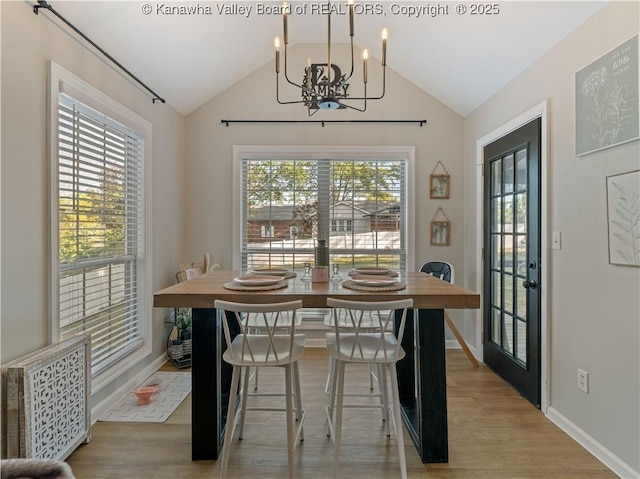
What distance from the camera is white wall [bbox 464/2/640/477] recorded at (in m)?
1.80

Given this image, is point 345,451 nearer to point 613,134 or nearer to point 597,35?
point 613,134

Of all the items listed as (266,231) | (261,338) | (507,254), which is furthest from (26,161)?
(507,254)

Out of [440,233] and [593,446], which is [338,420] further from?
[440,233]

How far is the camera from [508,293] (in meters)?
2.93

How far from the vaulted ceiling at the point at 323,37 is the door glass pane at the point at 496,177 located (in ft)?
2.10

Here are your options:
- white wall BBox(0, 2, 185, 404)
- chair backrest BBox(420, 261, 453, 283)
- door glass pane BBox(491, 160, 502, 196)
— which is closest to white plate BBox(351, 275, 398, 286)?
chair backrest BBox(420, 261, 453, 283)

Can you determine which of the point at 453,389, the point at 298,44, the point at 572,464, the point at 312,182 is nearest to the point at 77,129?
the point at 312,182

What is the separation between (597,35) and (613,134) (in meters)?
0.60

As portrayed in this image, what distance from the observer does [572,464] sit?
1928 millimetres

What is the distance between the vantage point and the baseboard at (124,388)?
2371 mm

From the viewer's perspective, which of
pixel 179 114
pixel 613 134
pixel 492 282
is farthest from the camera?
pixel 179 114

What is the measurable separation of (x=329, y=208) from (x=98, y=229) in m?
2.13

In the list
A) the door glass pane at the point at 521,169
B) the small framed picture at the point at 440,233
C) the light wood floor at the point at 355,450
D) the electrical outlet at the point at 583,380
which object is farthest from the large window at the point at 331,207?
the electrical outlet at the point at 583,380

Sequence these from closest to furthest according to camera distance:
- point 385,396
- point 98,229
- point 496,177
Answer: point 385,396
point 98,229
point 496,177
